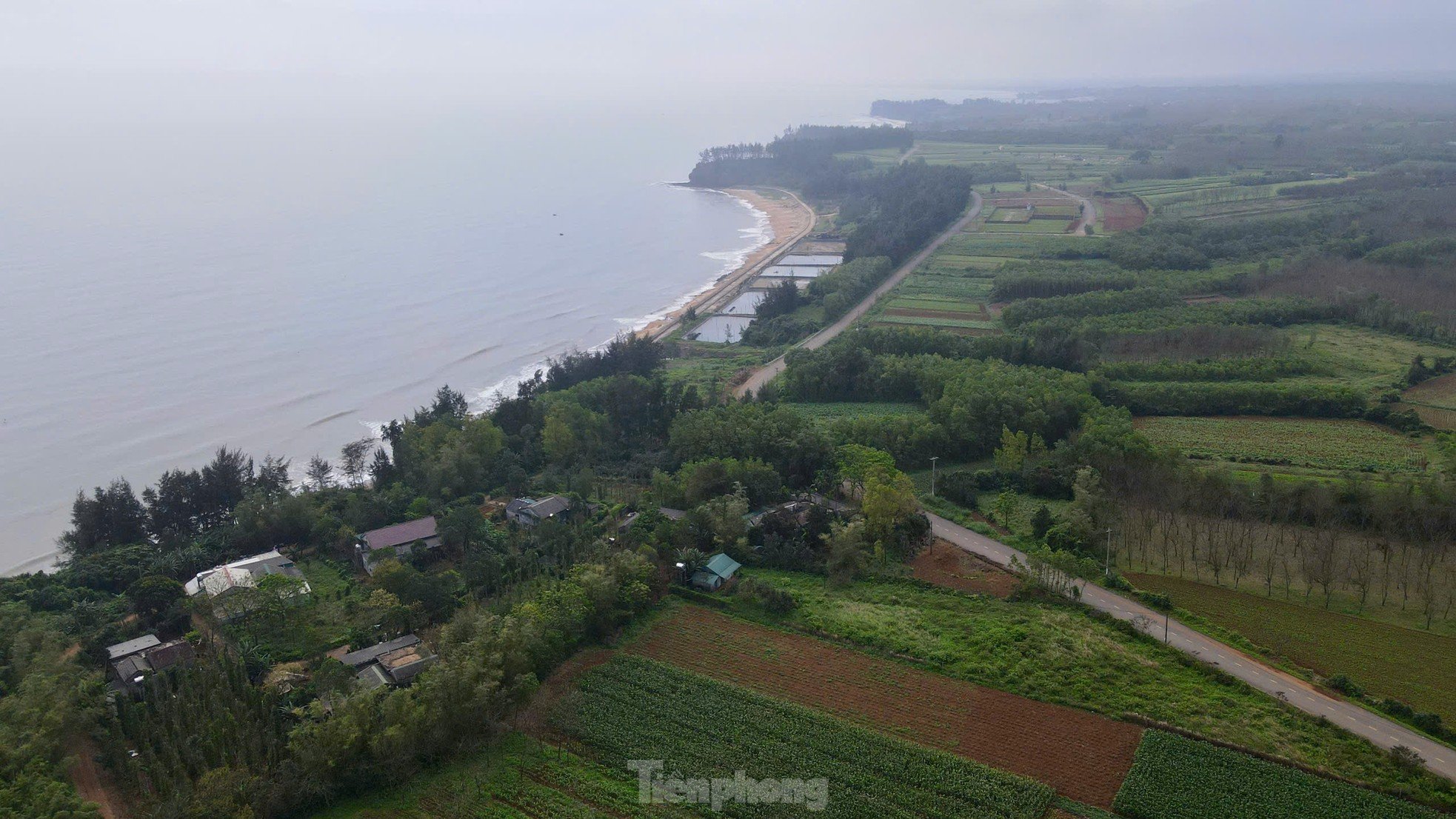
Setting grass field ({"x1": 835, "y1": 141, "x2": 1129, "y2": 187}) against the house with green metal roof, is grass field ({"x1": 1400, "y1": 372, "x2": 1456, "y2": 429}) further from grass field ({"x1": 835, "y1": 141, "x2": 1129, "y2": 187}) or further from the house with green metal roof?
grass field ({"x1": 835, "y1": 141, "x2": 1129, "y2": 187})

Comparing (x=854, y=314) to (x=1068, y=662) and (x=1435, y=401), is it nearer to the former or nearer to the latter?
(x=1435, y=401)

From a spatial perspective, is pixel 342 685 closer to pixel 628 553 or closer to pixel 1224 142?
pixel 628 553

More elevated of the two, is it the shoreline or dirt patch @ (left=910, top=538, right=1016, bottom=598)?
the shoreline

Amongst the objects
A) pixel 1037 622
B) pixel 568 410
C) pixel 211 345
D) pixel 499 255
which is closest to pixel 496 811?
pixel 1037 622

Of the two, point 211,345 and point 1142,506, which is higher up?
A: point 211,345

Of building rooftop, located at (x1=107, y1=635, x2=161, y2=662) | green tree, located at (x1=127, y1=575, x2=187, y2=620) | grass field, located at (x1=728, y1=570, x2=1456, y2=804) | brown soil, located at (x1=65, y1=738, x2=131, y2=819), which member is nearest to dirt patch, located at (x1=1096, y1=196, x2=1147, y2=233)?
grass field, located at (x1=728, y1=570, x2=1456, y2=804)
